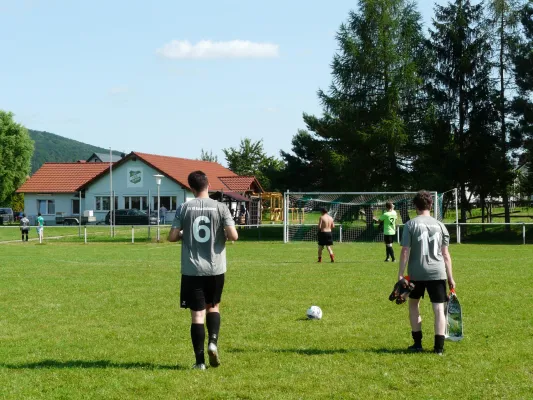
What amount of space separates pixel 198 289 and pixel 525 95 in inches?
1395

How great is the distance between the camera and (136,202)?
2422 inches

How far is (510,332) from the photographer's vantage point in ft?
30.0

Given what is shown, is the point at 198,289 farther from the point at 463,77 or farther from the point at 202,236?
the point at 463,77

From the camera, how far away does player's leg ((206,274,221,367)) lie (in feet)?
23.9

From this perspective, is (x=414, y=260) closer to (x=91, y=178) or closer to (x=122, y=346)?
(x=122, y=346)

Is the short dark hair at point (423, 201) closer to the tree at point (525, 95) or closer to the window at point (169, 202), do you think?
the tree at point (525, 95)

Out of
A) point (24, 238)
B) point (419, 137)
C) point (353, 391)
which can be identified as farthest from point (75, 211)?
point (353, 391)

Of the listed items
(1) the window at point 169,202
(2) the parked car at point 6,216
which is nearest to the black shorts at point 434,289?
(1) the window at point 169,202

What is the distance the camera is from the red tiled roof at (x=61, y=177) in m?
64.8

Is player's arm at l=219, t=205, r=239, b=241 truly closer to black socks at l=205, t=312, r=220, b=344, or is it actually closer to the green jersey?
black socks at l=205, t=312, r=220, b=344

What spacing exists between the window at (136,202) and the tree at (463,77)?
29.2 metres

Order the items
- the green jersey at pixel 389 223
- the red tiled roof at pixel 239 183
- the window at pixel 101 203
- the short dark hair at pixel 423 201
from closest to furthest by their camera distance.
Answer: the short dark hair at pixel 423 201 → the green jersey at pixel 389 223 → the red tiled roof at pixel 239 183 → the window at pixel 101 203

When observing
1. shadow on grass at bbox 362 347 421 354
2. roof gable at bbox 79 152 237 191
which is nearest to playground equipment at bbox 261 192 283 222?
roof gable at bbox 79 152 237 191

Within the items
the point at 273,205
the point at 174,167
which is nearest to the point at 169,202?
the point at 174,167
